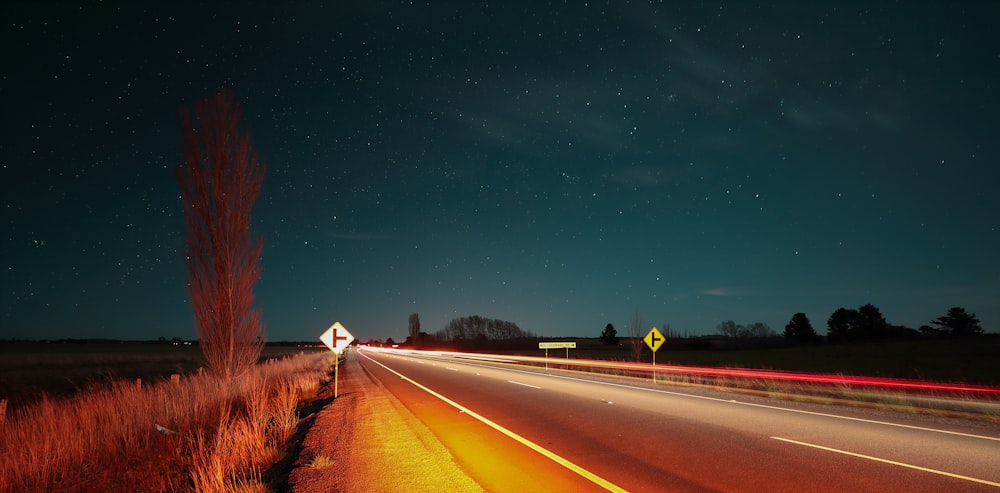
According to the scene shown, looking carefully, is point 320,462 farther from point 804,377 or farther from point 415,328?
point 415,328

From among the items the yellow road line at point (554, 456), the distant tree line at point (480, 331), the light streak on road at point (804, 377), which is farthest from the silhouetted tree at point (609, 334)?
the yellow road line at point (554, 456)

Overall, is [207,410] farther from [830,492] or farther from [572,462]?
[830,492]

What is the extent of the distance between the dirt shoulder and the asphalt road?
15.8 inches

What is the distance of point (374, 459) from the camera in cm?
738

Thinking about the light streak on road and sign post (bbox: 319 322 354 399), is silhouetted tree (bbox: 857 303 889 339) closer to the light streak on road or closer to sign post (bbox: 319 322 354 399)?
the light streak on road

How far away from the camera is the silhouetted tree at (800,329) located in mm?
103450

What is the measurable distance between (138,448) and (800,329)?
125 metres

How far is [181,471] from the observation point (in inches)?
324

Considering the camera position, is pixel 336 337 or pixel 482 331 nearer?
pixel 336 337

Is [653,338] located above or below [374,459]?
above

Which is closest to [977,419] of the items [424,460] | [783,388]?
[783,388]

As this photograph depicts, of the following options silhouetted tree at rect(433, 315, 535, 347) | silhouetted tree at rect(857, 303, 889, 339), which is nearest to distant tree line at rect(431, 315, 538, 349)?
silhouetted tree at rect(433, 315, 535, 347)

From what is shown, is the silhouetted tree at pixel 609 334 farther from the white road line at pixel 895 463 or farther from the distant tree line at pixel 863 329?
the white road line at pixel 895 463

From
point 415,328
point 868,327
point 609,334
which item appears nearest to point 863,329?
point 868,327
